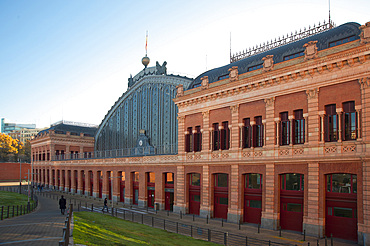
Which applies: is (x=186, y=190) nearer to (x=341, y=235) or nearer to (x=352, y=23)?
(x=341, y=235)

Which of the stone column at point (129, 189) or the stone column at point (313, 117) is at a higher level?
the stone column at point (313, 117)

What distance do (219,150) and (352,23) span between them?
57.1ft

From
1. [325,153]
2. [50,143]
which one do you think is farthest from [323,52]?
[50,143]

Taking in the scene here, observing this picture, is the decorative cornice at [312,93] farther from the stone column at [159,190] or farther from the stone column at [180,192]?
the stone column at [159,190]

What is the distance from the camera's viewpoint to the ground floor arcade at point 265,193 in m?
25.2

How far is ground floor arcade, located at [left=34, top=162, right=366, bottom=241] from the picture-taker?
2523 centimetres

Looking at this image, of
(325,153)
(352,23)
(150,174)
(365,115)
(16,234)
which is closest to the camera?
(16,234)

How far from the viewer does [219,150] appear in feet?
118

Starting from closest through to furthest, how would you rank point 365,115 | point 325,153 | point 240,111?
point 365,115
point 325,153
point 240,111

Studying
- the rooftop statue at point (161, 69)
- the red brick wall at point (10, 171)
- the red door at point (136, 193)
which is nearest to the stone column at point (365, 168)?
the red door at point (136, 193)

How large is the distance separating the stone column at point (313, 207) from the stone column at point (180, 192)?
16667 mm

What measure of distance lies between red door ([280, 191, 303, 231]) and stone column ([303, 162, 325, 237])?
1345 millimetres

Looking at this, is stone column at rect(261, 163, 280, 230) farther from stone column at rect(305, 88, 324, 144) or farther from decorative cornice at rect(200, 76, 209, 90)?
decorative cornice at rect(200, 76, 209, 90)

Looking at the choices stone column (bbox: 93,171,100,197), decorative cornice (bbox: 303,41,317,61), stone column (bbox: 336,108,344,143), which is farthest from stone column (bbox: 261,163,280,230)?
stone column (bbox: 93,171,100,197)
